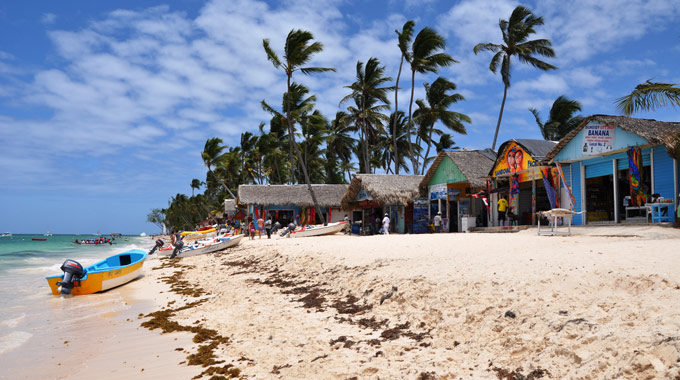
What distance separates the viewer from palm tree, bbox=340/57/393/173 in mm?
28922

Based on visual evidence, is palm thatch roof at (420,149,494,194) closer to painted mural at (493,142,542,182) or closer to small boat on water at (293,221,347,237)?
painted mural at (493,142,542,182)

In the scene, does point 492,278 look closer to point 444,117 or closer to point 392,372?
point 392,372

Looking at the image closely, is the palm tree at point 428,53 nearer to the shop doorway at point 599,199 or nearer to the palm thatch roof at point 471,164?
the palm thatch roof at point 471,164

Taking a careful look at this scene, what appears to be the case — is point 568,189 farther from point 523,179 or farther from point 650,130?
point 650,130

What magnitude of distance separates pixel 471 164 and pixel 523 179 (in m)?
3.55

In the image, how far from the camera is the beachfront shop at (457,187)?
63.2 ft

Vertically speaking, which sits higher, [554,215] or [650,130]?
[650,130]

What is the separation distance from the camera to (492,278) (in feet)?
19.3

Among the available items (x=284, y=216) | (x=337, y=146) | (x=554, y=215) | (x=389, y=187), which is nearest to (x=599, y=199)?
(x=554, y=215)

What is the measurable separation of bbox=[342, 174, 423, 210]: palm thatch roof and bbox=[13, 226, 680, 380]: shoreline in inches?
522

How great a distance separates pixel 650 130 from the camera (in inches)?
480

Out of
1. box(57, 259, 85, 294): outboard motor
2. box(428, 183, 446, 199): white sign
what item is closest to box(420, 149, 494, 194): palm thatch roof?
box(428, 183, 446, 199): white sign

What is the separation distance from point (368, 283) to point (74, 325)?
510cm

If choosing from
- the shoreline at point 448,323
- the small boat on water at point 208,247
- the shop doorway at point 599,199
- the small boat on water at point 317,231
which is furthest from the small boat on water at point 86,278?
the shop doorway at point 599,199
